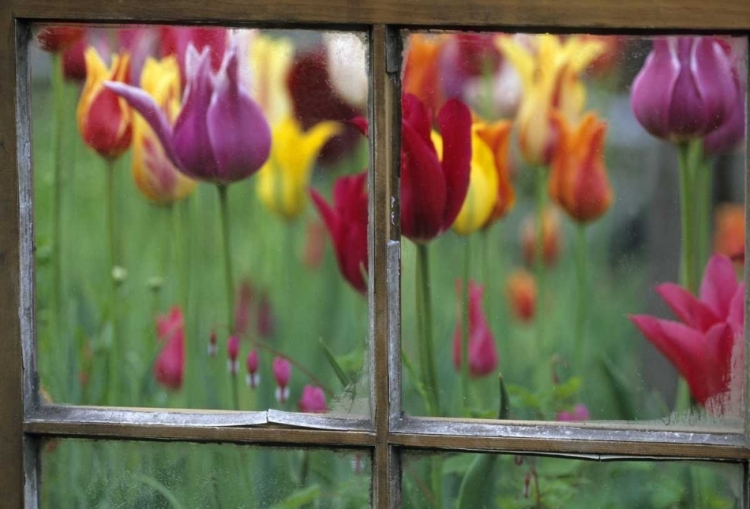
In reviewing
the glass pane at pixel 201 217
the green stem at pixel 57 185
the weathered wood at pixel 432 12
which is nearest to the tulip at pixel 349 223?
the glass pane at pixel 201 217

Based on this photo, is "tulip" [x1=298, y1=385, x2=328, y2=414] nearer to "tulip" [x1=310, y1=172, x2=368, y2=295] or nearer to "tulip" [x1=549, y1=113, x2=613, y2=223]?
"tulip" [x1=310, y1=172, x2=368, y2=295]

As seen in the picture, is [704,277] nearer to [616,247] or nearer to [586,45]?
[616,247]

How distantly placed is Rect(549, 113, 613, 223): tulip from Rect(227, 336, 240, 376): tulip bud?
46 cm

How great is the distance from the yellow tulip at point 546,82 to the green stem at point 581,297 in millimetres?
108

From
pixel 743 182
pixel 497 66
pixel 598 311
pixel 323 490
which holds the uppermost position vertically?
pixel 497 66

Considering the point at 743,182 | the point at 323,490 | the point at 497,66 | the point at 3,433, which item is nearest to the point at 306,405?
the point at 323,490

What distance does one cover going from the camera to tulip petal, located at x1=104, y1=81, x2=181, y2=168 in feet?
4.07

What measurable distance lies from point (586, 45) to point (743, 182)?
257 millimetres

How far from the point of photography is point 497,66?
1194 mm

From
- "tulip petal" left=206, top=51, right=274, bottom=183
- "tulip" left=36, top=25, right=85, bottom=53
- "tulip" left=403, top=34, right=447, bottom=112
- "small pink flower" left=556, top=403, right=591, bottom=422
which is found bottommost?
"small pink flower" left=556, top=403, right=591, bottom=422

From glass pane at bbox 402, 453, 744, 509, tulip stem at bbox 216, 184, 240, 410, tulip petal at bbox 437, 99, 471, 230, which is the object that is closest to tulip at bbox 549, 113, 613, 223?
tulip petal at bbox 437, 99, 471, 230

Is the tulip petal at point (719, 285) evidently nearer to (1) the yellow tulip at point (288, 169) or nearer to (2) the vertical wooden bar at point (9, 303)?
(1) the yellow tulip at point (288, 169)

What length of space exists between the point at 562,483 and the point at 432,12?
619mm

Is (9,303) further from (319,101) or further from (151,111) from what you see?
(319,101)
